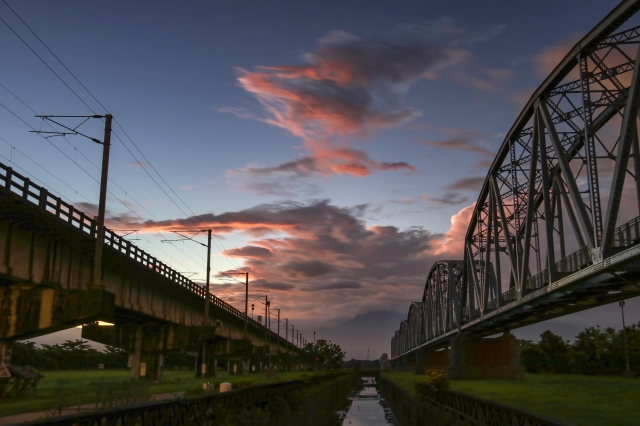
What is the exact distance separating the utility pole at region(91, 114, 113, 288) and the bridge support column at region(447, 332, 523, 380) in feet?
192

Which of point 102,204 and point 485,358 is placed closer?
point 102,204

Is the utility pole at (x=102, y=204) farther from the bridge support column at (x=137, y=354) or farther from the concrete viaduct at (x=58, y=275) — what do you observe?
the bridge support column at (x=137, y=354)

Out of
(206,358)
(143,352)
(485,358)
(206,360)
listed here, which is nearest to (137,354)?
(143,352)

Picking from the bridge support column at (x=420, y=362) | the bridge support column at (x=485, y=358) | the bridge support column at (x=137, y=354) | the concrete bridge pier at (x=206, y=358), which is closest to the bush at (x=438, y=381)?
the bridge support column at (x=137, y=354)

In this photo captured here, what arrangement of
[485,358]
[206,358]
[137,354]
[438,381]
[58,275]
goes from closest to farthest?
[58,275]
[438,381]
[137,354]
[485,358]
[206,358]

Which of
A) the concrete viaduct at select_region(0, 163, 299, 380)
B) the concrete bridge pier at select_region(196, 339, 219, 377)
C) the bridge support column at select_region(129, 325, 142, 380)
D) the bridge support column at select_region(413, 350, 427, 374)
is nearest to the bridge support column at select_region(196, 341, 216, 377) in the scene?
the concrete bridge pier at select_region(196, 339, 219, 377)

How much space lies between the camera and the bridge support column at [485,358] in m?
85.2

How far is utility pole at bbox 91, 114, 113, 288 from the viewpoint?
35.6 meters

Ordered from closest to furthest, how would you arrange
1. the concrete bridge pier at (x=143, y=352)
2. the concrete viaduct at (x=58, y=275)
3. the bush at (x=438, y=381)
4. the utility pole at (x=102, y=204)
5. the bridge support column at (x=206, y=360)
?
the concrete viaduct at (x=58, y=275), the utility pole at (x=102, y=204), the bush at (x=438, y=381), the concrete bridge pier at (x=143, y=352), the bridge support column at (x=206, y=360)

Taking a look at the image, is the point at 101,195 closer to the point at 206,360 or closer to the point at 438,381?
the point at 438,381

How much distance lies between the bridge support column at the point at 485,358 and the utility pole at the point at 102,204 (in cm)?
5840

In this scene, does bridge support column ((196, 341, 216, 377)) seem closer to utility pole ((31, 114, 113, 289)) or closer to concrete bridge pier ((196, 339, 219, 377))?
concrete bridge pier ((196, 339, 219, 377))

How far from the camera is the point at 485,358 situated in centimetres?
9144

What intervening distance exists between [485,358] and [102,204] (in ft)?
221
